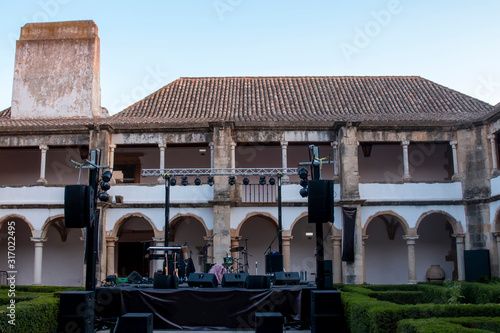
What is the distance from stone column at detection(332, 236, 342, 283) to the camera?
19.3 m

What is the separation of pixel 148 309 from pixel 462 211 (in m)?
13.2

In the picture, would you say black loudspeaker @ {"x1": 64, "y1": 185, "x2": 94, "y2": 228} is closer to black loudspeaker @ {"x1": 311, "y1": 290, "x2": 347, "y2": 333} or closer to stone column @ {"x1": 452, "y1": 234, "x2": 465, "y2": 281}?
black loudspeaker @ {"x1": 311, "y1": 290, "x2": 347, "y2": 333}

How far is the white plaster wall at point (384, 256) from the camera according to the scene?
2206 centimetres

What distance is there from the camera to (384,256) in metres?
22.3

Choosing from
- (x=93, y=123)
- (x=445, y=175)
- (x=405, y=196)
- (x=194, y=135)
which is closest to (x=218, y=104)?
(x=194, y=135)

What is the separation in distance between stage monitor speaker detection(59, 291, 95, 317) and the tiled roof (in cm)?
1127

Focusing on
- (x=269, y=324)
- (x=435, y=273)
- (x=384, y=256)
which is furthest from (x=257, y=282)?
(x=435, y=273)

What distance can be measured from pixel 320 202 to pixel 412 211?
10.8 m

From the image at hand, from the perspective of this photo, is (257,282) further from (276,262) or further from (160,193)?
(160,193)

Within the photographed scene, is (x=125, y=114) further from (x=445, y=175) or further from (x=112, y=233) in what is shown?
(x=445, y=175)

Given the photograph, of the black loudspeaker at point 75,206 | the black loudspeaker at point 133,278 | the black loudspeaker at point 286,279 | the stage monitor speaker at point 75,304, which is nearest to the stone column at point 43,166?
the black loudspeaker at point 133,278

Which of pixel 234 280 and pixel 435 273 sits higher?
pixel 234 280

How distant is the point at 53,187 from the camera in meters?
19.9

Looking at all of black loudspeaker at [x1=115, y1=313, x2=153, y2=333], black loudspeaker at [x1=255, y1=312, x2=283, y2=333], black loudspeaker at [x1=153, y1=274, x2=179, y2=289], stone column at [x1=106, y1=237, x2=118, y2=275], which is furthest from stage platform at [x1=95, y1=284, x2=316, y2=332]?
stone column at [x1=106, y1=237, x2=118, y2=275]
